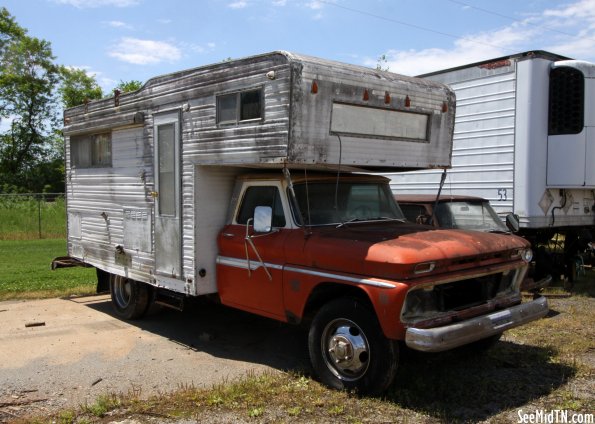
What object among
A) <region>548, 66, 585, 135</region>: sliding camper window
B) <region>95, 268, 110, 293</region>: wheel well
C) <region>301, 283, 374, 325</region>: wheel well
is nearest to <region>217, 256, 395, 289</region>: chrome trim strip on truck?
<region>301, 283, 374, 325</region>: wheel well

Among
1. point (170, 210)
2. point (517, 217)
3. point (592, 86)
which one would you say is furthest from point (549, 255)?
point (170, 210)

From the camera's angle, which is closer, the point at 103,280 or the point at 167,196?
the point at 167,196

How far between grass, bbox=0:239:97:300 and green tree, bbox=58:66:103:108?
30776 millimetres

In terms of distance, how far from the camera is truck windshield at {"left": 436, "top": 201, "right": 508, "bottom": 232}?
8.47 meters

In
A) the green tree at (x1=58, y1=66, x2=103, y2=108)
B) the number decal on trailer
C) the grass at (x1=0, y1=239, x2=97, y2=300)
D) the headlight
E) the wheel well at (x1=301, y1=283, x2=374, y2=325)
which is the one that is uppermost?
the green tree at (x1=58, y1=66, x2=103, y2=108)

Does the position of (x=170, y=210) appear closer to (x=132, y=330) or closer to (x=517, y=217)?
(x=132, y=330)

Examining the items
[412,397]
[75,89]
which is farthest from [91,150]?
[75,89]

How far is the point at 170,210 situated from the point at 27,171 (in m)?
45.3

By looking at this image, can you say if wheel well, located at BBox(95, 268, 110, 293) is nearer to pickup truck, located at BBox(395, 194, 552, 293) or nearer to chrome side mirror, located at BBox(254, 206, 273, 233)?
chrome side mirror, located at BBox(254, 206, 273, 233)

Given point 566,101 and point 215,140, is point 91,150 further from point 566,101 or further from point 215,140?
point 566,101

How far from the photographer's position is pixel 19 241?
18859 millimetres

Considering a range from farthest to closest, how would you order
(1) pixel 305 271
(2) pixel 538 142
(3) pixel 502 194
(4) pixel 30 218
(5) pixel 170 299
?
(4) pixel 30 218 < (3) pixel 502 194 < (2) pixel 538 142 < (5) pixel 170 299 < (1) pixel 305 271

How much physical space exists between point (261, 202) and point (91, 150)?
378 centimetres

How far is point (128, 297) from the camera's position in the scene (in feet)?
26.7
